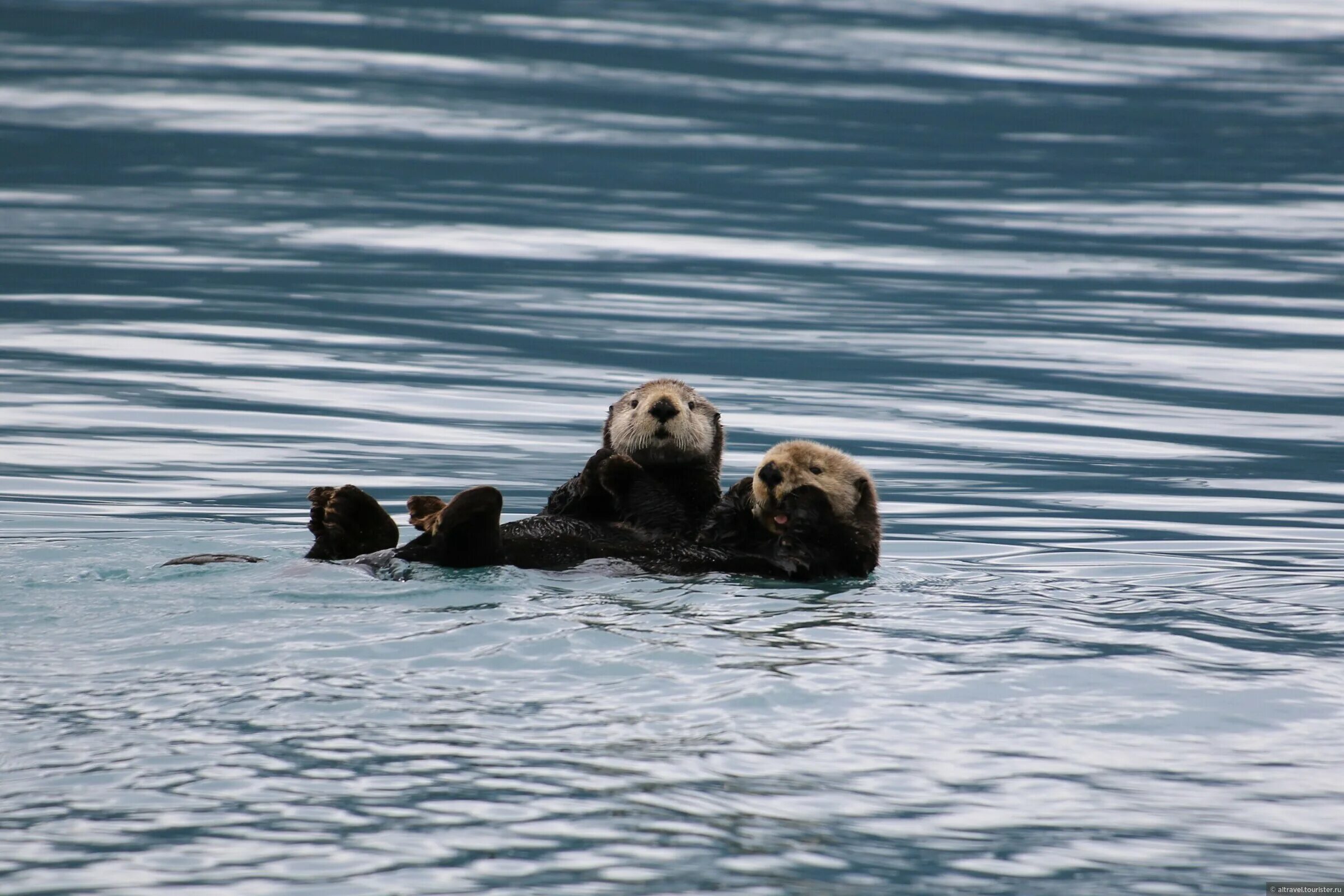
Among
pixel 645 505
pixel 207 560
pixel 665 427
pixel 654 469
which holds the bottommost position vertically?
pixel 207 560

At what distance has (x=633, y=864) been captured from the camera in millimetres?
2994

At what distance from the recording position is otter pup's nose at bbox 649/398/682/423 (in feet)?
18.8

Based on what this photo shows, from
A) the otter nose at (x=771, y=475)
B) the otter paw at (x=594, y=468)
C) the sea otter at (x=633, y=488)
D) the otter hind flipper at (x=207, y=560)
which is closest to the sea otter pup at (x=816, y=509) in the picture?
the otter nose at (x=771, y=475)

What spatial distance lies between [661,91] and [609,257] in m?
9.11

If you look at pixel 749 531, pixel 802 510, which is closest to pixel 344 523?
pixel 749 531

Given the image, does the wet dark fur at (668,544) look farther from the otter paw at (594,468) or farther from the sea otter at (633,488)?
the otter paw at (594,468)

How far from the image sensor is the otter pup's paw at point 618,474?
18.6 feet

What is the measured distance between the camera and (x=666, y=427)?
5840mm

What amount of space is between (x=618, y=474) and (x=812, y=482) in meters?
0.65

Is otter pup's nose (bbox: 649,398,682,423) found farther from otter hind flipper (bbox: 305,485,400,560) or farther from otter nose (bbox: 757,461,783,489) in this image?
otter hind flipper (bbox: 305,485,400,560)

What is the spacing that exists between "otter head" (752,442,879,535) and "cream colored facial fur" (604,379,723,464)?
36 centimetres

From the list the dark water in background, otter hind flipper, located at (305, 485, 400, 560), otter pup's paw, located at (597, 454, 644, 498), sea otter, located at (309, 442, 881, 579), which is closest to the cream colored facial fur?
otter pup's paw, located at (597, 454, 644, 498)

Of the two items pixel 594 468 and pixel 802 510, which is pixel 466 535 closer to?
pixel 594 468

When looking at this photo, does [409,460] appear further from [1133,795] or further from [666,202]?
[666,202]
